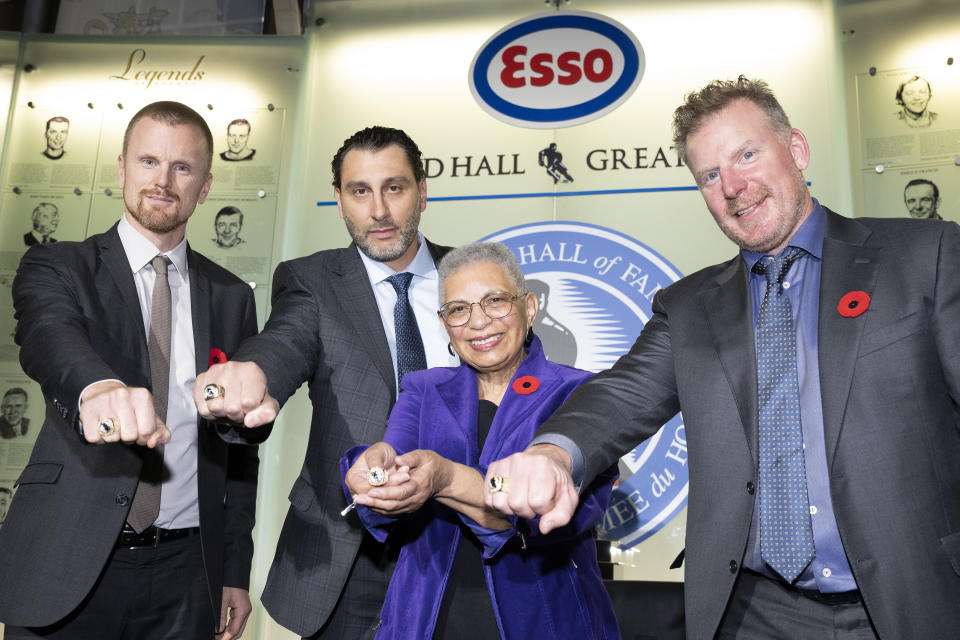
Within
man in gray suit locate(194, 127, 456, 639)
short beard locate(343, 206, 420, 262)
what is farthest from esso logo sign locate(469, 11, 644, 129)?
short beard locate(343, 206, 420, 262)

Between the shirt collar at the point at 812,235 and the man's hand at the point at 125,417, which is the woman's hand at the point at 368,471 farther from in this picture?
the shirt collar at the point at 812,235

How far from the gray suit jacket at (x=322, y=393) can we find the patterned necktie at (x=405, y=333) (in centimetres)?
7

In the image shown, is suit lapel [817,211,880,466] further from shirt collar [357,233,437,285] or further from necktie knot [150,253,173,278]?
necktie knot [150,253,173,278]

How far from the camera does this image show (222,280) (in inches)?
105

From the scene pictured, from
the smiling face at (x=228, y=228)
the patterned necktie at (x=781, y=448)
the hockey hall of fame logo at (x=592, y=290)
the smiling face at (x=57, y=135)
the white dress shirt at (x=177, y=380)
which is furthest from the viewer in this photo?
the smiling face at (x=57, y=135)

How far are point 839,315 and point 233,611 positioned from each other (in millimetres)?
2000

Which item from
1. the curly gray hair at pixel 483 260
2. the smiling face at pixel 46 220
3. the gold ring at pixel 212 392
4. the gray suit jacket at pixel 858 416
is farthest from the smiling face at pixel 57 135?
the gray suit jacket at pixel 858 416

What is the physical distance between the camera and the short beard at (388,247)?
103 inches

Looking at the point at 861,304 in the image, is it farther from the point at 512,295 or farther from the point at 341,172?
the point at 341,172

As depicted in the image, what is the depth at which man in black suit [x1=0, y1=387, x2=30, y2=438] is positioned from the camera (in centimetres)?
430

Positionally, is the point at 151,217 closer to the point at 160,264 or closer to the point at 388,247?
the point at 160,264

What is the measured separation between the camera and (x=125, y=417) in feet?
5.32

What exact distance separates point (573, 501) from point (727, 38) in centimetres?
364

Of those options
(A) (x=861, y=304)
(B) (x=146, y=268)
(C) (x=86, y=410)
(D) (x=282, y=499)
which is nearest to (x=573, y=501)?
(A) (x=861, y=304)
